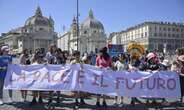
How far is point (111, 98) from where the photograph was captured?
11438 mm

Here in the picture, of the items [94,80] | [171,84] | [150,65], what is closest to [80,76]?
[94,80]

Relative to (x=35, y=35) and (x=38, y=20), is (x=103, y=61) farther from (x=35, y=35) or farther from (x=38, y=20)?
(x=38, y=20)

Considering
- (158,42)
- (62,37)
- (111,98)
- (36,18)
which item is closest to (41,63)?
(111,98)

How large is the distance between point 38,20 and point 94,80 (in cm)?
16370

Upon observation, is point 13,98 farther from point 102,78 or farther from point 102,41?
point 102,41

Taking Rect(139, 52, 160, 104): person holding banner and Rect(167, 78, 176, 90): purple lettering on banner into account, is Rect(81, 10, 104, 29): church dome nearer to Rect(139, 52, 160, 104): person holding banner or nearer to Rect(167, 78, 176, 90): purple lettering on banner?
Rect(139, 52, 160, 104): person holding banner

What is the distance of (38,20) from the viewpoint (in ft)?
558

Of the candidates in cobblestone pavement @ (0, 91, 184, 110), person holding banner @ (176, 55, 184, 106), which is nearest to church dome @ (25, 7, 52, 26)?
cobblestone pavement @ (0, 91, 184, 110)

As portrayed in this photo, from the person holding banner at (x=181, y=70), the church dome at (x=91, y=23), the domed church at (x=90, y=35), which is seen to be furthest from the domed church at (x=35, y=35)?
the person holding banner at (x=181, y=70)

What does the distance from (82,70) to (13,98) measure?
307 centimetres

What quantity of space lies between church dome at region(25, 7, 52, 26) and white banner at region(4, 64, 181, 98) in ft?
524

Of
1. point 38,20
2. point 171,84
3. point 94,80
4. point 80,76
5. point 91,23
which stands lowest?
point 171,84

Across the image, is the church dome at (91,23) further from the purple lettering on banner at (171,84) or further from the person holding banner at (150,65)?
the purple lettering on banner at (171,84)

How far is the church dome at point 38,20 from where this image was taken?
169 m
